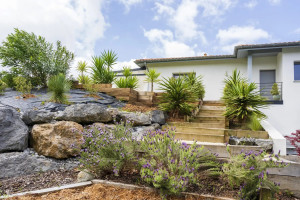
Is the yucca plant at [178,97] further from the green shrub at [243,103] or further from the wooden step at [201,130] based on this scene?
the green shrub at [243,103]

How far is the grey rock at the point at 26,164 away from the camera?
3.29m

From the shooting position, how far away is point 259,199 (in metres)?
2.51

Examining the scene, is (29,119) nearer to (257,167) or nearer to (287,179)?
(257,167)

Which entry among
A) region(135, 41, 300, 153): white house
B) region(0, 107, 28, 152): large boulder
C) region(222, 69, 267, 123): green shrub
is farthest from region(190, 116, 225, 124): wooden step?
region(0, 107, 28, 152): large boulder

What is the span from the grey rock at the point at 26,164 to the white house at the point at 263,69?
25.2 ft

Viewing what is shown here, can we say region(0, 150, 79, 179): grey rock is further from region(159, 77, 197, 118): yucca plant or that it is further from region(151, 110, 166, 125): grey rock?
region(159, 77, 197, 118): yucca plant

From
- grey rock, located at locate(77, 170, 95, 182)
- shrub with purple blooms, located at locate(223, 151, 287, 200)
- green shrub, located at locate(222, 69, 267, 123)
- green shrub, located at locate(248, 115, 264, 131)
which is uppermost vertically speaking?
green shrub, located at locate(222, 69, 267, 123)

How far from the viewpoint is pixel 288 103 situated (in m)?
9.12

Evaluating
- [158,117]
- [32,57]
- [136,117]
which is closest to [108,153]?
[136,117]

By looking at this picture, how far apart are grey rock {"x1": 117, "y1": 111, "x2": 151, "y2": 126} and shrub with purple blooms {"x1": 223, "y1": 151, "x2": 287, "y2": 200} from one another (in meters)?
3.09

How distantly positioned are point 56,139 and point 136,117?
216 centimetres

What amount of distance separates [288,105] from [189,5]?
6.22m

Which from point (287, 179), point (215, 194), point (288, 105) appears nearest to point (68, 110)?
point (215, 194)

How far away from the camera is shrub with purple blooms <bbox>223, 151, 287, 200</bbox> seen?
2.38 metres
